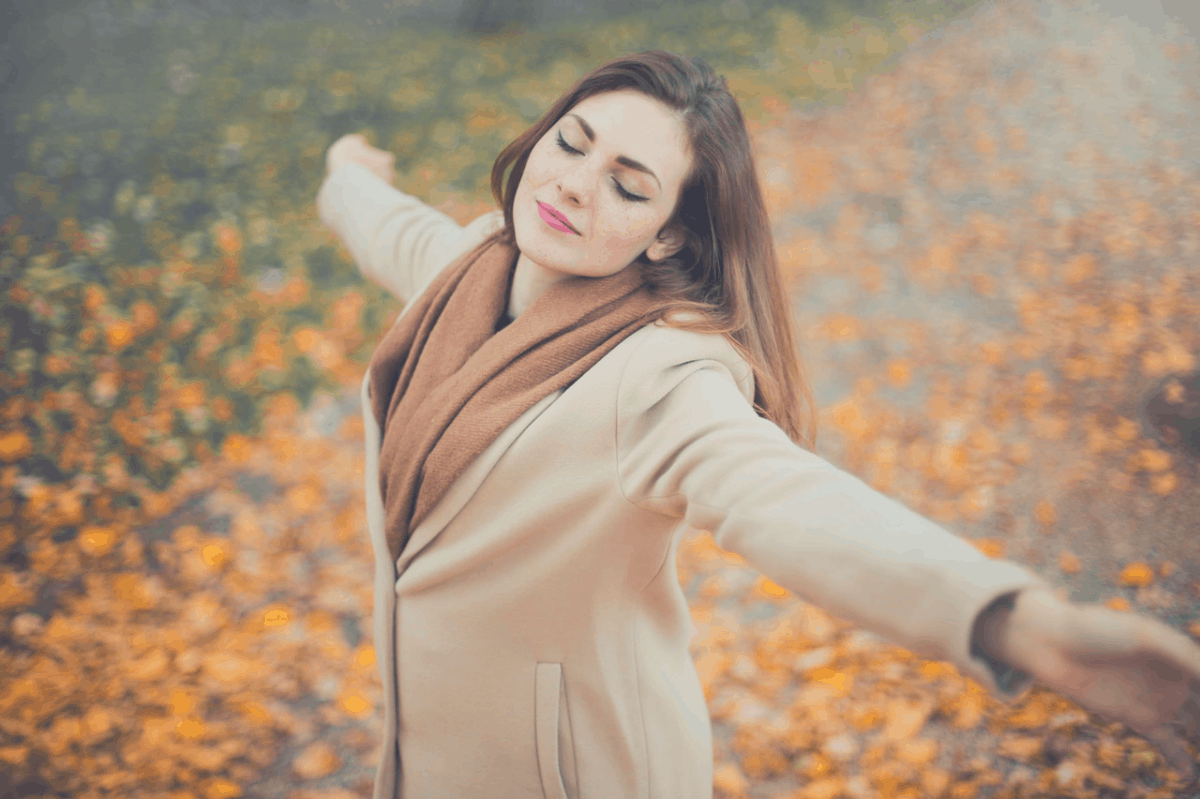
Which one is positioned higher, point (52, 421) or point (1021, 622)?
point (1021, 622)

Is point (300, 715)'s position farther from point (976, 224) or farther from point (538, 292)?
point (976, 224)

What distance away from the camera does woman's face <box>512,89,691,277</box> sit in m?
1.27

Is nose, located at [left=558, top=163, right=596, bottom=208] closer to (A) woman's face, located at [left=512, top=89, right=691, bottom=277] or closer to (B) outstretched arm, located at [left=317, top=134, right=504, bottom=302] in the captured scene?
(A) woman's face, located at [left=512, top=89, right=691, bottom=277]

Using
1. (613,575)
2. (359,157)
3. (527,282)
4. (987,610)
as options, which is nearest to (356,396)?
(359,157)

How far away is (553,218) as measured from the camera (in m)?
1.30

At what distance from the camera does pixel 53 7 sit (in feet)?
17.6

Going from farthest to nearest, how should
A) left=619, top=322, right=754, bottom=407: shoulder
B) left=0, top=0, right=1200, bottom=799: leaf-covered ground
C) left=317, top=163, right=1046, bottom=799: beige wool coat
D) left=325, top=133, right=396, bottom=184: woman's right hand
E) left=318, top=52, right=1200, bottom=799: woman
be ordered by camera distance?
1. left=0, top=0, right=1200, bottom=799: leaf-covered ground
2. left=325, top=133, right=396, bottom=184: woman's right hand
3. left=619, top=322, right=754, bottom=407: shoulder
4. left=318, top=52, right=1200, bottom=799: woman
5. left=317, top=163, right=1046, bottom=799: beige wool coat

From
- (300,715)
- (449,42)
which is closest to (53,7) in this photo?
(449,42)

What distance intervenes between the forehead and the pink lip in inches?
5.7

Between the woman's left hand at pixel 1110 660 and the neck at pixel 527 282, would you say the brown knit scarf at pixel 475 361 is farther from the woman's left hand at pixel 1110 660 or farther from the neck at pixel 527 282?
the woman's left hand at pixel 1110 660

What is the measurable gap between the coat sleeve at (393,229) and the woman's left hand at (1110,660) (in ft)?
4.61

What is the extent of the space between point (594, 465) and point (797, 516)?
14.7 inches

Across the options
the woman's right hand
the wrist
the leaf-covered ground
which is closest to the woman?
the wrist

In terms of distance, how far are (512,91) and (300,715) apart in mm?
5438
